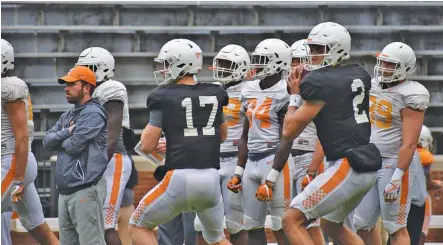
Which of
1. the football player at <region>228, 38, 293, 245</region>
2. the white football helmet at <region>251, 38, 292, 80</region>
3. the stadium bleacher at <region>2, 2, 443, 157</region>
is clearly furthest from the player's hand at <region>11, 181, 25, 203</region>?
the stadium bleacher at <region>2, 2, 443, 157</region>

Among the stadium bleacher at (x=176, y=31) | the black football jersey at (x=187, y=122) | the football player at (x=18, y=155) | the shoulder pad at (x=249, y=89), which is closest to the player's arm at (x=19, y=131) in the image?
the football player at (x=18, y=155)

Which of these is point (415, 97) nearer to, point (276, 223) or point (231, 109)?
point (276, 223)

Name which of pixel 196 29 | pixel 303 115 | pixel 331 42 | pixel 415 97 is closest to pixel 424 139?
pixel 415 97

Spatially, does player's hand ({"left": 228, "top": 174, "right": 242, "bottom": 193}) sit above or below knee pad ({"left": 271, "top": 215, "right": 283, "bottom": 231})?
above

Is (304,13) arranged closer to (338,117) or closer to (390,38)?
(390,38)

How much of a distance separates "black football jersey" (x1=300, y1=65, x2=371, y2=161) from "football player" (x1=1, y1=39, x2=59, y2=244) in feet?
7.35

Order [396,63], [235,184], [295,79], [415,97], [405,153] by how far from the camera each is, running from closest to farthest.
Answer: [295,79], [405,153], [415,97], [396,63], [235,184]

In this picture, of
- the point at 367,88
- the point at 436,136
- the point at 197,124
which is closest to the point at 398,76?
the point at 367,88

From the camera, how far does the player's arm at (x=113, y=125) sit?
1079 cm

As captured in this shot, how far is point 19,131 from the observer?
1042cm

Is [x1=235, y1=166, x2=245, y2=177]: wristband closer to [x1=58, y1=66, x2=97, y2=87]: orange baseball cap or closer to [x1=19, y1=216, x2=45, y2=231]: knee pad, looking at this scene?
[x1=58, y1=66, x2=97, y2=87]: orange baseball cap

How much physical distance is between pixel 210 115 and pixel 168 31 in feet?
19.0

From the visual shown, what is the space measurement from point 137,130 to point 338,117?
5.60m

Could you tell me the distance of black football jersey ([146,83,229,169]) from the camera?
31.2 ft
